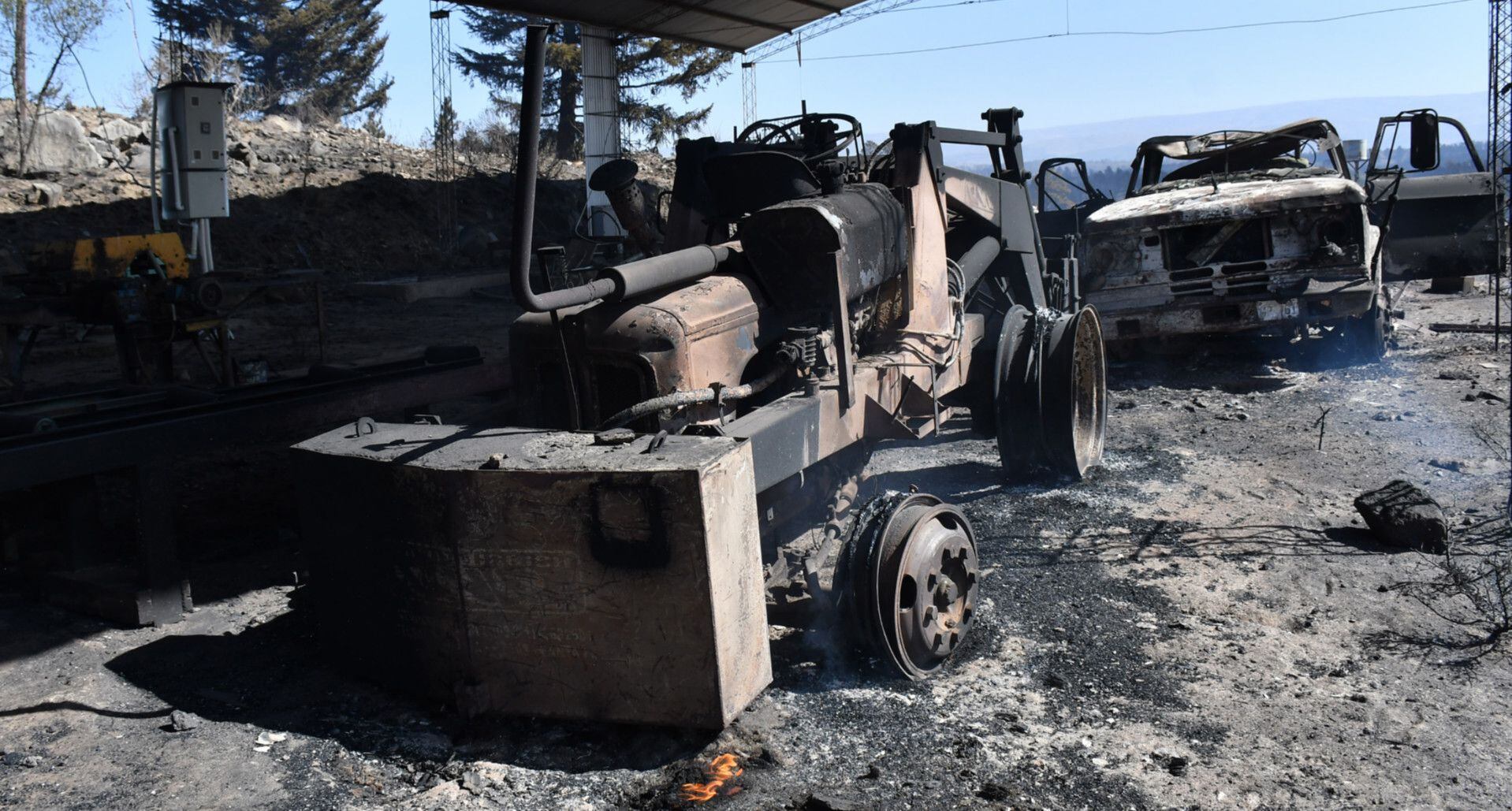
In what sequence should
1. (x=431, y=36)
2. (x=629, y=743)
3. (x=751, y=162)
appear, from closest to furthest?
(x=629, y=743) → (x=751, y=162) → (x=431, y=36)

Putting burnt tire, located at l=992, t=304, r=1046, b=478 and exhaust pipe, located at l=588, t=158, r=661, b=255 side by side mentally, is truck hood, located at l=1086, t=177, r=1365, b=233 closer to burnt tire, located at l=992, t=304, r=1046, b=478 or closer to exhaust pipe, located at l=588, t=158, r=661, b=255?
burnt tire, located at l=992, t=304, r=1046, b=478

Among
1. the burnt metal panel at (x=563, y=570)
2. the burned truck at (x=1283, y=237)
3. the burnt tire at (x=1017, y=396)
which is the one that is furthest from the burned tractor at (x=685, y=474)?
the burned truck at (x=1283, y=237)

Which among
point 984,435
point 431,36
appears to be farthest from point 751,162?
point 431,36

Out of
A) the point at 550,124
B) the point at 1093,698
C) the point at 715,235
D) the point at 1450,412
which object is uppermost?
the point at 550,124

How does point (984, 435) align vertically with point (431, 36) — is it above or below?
below

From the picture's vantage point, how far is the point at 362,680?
429 cm

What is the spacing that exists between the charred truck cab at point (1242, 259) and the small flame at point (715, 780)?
7383 millimetres

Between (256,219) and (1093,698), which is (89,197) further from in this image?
(1093,698)

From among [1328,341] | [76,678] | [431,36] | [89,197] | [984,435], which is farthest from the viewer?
[431,36]

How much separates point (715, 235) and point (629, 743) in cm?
286

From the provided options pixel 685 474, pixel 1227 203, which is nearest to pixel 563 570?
pixel 685 474

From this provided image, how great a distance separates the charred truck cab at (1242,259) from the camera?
941cm

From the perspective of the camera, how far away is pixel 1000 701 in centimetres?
409

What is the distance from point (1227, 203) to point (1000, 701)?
6.99m
